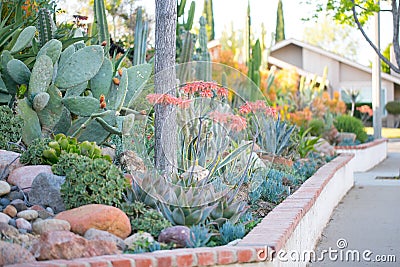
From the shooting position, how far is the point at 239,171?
7551 millimetres

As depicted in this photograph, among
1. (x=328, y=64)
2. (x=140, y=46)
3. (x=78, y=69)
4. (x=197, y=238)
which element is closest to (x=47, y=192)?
(x=197, y=238)

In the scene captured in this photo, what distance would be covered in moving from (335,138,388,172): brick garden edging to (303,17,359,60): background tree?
5197 centimetres

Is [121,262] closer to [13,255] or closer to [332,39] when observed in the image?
[13,255]

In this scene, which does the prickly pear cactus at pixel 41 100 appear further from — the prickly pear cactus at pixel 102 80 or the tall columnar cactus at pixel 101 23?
the tall columnar cactus at pixel 101 23

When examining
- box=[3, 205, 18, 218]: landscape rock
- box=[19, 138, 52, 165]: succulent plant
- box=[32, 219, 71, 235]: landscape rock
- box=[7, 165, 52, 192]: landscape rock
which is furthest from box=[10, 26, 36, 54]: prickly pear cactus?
box=[32, 219, 71, 235]: landscape rock

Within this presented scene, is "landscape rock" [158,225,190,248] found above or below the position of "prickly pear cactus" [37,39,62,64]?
below

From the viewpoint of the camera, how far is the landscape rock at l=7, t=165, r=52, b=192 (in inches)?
238

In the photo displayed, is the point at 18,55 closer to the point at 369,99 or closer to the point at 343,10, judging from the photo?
the point at 343,10

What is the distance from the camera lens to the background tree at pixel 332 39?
70.3 m

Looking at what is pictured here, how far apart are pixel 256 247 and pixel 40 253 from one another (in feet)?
4.40

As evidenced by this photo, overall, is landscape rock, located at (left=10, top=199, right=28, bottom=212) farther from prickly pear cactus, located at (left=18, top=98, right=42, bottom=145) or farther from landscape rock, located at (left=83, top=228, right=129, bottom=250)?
prickly pear cactus, located at (left=18, top=98, right=42, bottom=145)

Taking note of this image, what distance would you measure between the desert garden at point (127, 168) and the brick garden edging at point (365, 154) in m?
5.44

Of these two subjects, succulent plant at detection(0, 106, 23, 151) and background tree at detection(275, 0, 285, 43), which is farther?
background tree at detection(275, 0, 285, 43)

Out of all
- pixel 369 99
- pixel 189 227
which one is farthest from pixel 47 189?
pixel 369 99
